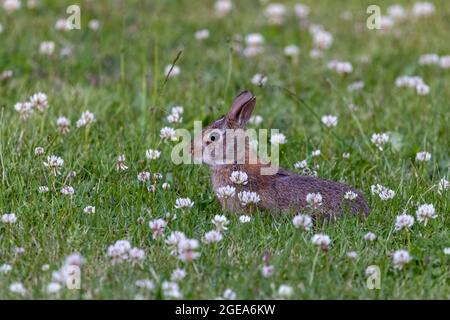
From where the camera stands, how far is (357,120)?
7.47 metres

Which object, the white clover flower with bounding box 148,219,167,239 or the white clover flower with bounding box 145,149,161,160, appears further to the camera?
the white clover flower with bounding box 145,149,161,160

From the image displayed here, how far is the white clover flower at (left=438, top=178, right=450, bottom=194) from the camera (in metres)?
6.14

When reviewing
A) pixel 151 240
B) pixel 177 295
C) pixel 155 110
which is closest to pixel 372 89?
pixel 155 110

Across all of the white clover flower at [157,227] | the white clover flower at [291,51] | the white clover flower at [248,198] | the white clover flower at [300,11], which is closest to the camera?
the white clover flower at [157,227]

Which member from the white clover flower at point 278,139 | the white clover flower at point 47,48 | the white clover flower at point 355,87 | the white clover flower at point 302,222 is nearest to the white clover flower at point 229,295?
the white clover flower at point 302,222

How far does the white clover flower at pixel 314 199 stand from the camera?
570cm

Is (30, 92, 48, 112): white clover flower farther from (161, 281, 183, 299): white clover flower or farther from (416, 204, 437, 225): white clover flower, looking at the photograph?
(416, 204, 437, 225): white clover flower

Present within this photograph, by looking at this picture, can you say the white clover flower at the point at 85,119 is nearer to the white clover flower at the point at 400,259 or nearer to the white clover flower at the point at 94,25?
the white clover flower at the point at 94,25

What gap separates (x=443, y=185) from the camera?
618 cm

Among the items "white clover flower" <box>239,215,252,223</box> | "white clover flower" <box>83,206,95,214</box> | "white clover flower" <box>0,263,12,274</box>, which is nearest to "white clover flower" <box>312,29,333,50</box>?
"white clover flower" <box>239,215,252,223</box>

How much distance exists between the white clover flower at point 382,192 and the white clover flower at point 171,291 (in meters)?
1.77

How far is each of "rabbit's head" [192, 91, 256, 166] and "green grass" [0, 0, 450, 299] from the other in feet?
0.84

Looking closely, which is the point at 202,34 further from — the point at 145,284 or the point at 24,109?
the point at 145,284

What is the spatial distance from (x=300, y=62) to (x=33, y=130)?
10.8 feet
